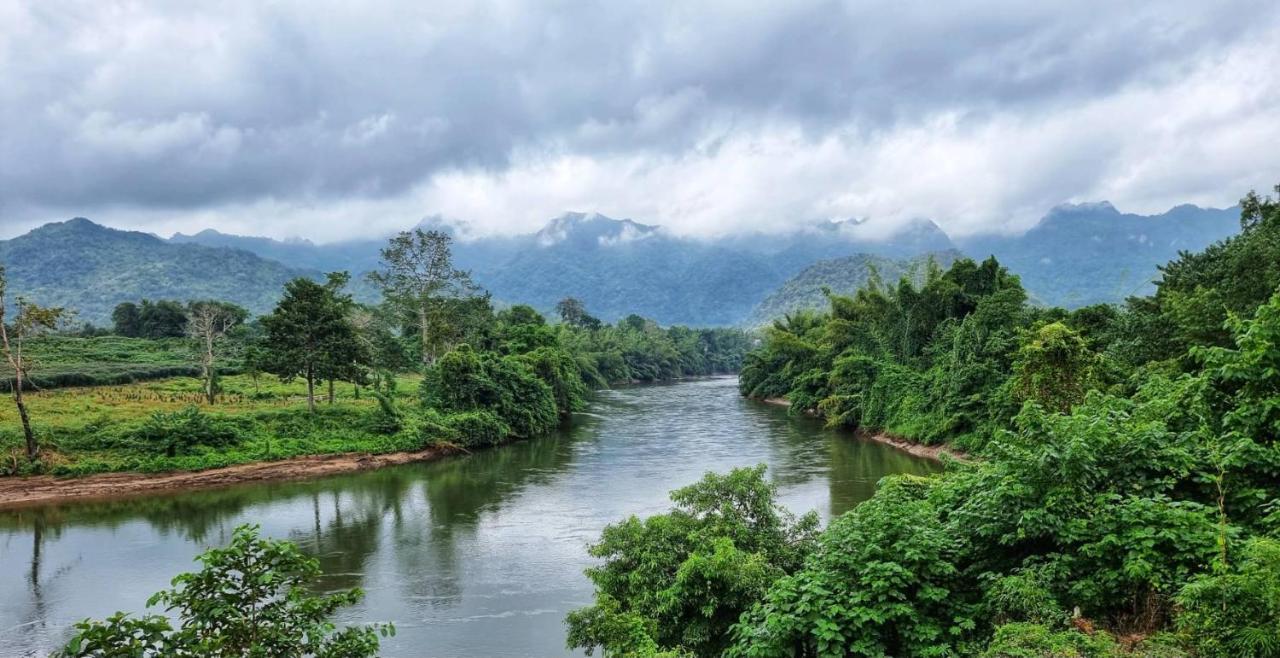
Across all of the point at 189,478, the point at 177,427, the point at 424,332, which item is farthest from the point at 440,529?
the point at 424,332

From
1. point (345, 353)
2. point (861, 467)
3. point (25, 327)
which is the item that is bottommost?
point (861, 467)

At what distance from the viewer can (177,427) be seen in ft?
102

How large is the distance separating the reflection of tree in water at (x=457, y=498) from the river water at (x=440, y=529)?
3.5 inches

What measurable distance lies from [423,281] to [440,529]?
120ft

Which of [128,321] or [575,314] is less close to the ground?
[575,314]

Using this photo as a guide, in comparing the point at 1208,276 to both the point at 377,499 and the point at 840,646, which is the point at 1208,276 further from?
the point at 377,499

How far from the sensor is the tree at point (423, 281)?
180 feet

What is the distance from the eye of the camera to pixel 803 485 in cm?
2759

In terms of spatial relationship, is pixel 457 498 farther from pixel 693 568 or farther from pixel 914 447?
pixel 914 447

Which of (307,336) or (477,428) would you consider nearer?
(307,336)

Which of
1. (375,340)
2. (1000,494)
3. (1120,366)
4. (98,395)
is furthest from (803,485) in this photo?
(98,395)

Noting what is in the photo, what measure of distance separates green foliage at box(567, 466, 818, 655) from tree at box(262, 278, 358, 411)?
2979 centimetres

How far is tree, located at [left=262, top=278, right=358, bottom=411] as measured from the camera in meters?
36.5

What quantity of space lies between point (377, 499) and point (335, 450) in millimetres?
8523
